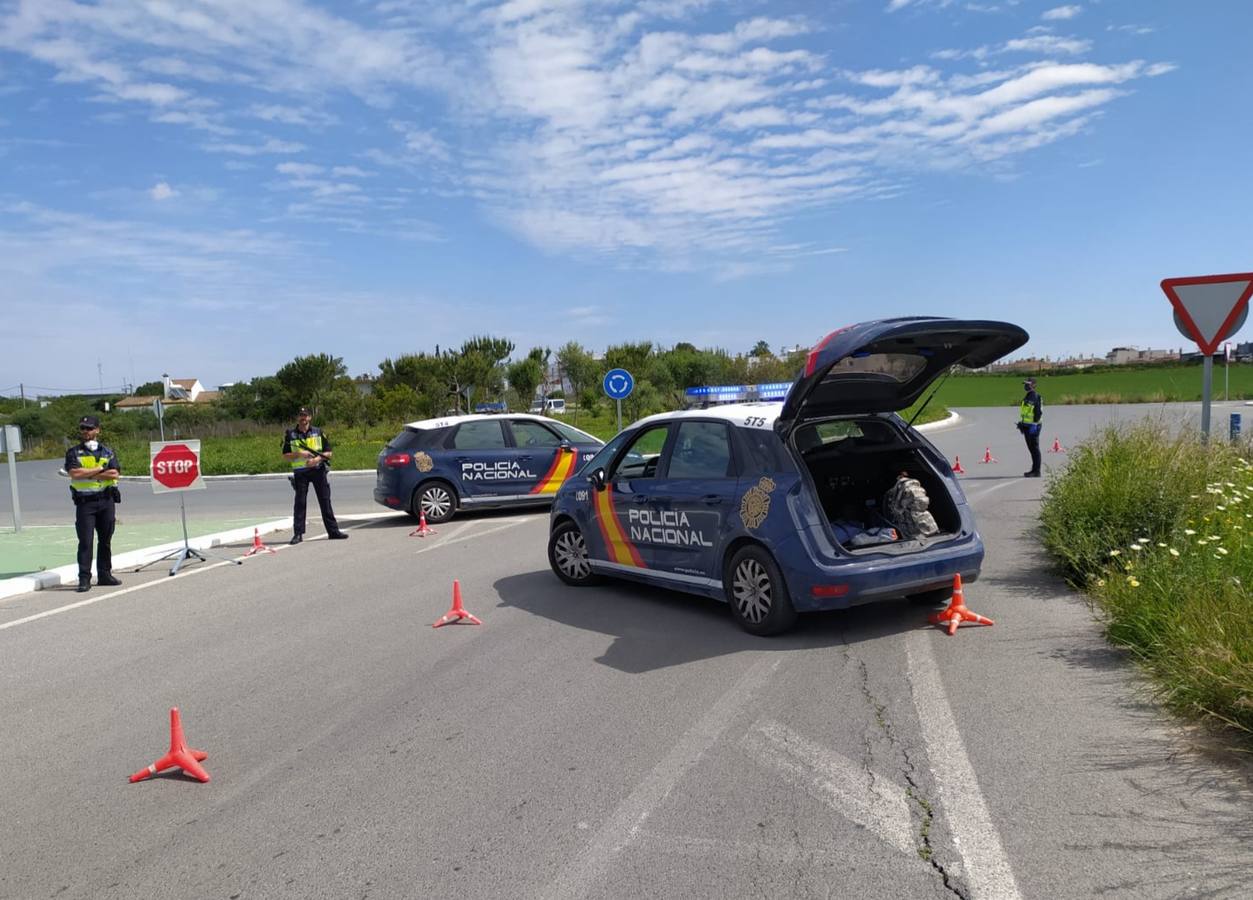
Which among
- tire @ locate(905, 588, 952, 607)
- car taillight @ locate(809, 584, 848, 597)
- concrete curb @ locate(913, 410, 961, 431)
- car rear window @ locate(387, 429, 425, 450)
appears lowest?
tire @ locate(905, 588, 952, 607)

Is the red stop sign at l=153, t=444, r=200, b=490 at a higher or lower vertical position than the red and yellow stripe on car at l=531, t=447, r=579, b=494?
higher

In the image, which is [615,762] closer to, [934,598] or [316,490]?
[934,598]

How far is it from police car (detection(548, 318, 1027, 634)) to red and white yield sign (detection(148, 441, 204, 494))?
20.1ft

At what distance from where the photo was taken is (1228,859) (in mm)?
3471

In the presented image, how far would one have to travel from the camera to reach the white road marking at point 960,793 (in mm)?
3437

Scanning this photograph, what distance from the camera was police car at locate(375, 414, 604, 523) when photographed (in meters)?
14.7

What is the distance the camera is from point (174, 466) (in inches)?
461

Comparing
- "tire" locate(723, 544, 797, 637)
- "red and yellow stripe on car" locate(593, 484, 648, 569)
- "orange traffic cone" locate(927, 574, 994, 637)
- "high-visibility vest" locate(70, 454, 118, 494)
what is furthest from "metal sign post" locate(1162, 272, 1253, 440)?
"high-visibility vest" locate(70, 454, 118, 494)

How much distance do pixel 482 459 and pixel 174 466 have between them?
4665mm

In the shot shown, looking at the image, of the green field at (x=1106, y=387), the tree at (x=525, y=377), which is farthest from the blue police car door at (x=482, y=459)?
the tree at (x=525, y=377)

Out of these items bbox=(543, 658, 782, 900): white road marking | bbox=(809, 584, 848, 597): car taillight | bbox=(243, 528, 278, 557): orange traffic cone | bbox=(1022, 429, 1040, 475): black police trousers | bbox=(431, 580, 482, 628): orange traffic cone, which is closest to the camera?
bbox=(543, 658, 782, 900): white road marking

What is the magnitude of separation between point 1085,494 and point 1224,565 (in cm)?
250

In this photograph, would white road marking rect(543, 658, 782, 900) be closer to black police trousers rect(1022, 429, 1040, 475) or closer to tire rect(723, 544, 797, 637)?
tire rect(723, 544, 797, 637)

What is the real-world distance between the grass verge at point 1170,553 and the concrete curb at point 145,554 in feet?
34.6
